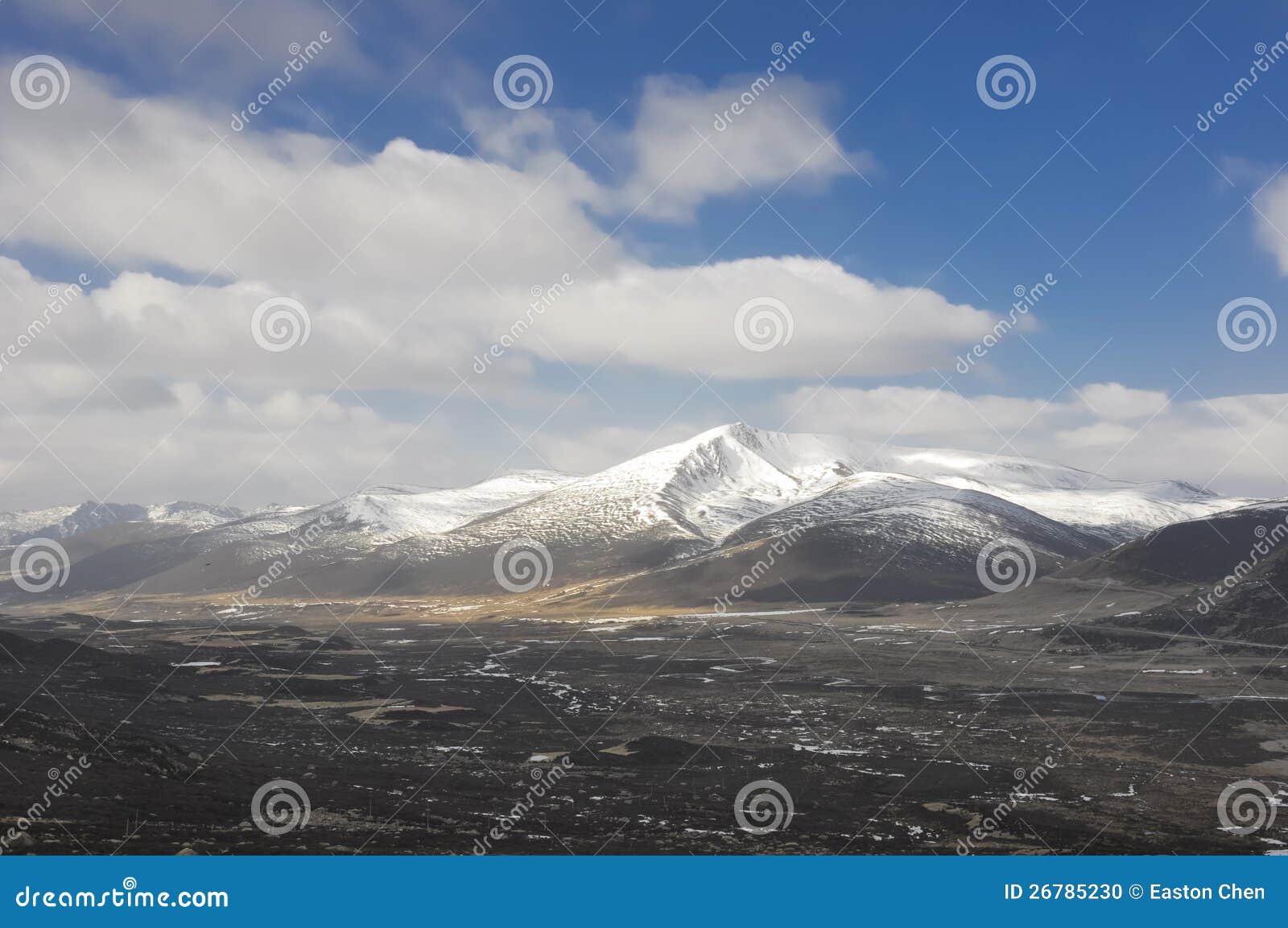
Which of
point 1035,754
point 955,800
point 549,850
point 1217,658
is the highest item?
point 1217,658

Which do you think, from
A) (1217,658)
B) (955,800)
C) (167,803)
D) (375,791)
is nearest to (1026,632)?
(1217,658)

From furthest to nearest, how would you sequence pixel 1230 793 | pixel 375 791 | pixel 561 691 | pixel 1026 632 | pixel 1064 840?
pixel 1026 632 < pixel 561 691 < pixel 1230 793 < pixel 375 791 < pixel 1064 840

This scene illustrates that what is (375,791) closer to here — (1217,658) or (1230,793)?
(1230,793)

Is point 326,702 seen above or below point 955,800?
above

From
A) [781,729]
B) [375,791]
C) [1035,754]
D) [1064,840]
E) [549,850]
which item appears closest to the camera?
[549,850]

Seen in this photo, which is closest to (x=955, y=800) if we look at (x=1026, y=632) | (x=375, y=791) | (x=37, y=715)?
(x=375, y=791)

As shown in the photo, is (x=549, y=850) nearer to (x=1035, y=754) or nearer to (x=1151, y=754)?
(x=1035, y=754)

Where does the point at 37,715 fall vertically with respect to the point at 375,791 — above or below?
above

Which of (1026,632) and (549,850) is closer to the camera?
(549,850)

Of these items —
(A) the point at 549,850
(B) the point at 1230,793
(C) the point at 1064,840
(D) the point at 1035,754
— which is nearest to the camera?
(A) the point at 549,850
